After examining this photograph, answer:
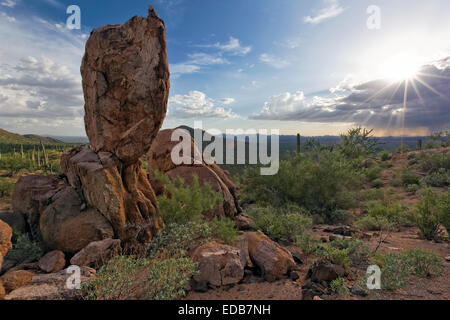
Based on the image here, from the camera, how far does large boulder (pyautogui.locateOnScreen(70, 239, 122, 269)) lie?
5195 mm

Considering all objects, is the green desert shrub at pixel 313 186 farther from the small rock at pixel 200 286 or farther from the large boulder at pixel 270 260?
the small rock at pixel 200 286

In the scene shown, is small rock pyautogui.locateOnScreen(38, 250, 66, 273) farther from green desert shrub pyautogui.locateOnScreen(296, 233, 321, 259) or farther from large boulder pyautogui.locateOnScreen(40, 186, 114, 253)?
green desert shrub pyautogui.locateOnScreen(296, 233, 321, 259)

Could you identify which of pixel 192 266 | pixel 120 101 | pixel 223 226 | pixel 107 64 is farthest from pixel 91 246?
pixel 107 64

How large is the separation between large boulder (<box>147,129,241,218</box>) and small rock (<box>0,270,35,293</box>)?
4.64m

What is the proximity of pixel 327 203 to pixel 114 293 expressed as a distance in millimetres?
9304

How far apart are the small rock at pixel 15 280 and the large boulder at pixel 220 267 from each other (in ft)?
10.9

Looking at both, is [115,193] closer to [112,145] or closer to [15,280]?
[112,145]

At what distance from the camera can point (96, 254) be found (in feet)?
17.5

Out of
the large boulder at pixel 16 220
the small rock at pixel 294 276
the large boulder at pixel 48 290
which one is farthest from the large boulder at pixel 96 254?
the small rock at pixel 294 276

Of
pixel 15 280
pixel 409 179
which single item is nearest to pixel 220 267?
pixel 15 280

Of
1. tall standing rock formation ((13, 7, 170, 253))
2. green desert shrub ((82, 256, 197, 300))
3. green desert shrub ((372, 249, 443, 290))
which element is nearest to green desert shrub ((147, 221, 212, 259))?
tall standing rock formation ((13, 7, 170, 253))

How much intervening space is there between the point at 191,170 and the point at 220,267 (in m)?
5.45

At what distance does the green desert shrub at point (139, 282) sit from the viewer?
402cm
